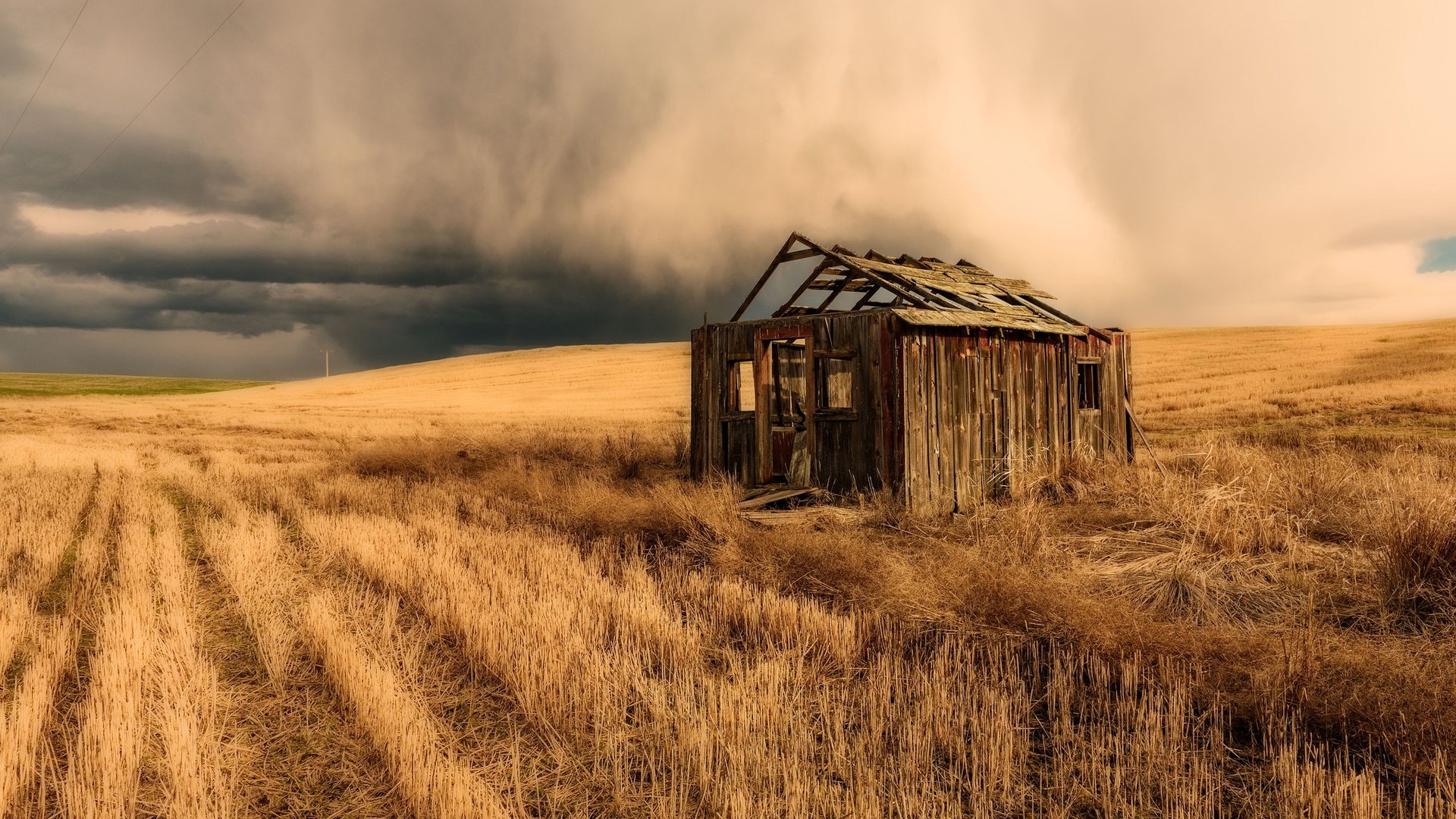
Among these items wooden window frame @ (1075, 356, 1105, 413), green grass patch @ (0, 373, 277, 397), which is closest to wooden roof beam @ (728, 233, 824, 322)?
wooden window frame @ (1075, 356, 1105, 413)

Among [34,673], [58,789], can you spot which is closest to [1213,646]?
[58,789]

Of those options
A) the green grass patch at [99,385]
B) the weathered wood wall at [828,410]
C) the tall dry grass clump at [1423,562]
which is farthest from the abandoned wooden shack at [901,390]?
the green grass patch at [99,385]

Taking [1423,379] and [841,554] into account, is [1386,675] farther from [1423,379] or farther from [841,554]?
[1423,379]

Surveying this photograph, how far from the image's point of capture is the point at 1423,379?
2833 cm

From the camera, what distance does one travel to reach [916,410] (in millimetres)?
11211

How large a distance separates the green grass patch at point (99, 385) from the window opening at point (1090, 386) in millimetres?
82071

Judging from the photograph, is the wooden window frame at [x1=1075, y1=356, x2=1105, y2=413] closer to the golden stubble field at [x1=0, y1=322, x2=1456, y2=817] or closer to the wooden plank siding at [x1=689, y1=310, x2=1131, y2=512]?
the wooden plank siding at [x1=689, y1=310, x2=1131, y2=512]

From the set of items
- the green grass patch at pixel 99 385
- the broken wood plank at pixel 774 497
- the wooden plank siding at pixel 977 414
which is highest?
the green grass patch at pixel 99 385

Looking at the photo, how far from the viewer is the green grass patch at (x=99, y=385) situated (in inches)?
3120

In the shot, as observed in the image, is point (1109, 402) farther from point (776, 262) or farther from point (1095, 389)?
point (776, 262)

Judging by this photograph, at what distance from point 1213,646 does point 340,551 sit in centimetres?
827

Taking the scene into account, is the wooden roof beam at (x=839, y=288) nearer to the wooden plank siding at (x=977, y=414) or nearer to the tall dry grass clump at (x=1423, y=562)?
the wooden plank siding at (x=977, y=414)

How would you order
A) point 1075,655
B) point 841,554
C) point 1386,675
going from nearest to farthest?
point 1386,675
point 1075,655
point 841,554

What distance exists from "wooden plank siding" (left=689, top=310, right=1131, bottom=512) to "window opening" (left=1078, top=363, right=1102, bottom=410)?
83cm
